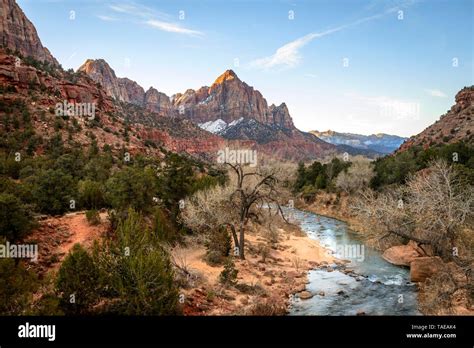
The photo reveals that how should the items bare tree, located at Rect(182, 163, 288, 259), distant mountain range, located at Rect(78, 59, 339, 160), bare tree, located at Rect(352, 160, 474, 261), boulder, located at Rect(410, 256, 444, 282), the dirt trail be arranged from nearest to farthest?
the dirt trail < bare tree, located at Rect(352, 160, 474, 261) < boulder, located at Rect(410, 256, 444, 282) < bare tree, located at Rect(182, 163, 288, 259) < distant mountain range, located at Rect(78, 59, 339, 160)

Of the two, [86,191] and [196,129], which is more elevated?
[196,129]

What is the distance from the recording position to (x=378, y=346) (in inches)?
198

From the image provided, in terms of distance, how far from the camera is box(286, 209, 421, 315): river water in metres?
13.6

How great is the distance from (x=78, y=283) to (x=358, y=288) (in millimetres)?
12191

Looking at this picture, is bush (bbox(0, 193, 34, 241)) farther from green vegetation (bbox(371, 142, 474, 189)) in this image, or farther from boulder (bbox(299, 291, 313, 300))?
green vegetation (bbox(371, 142, 474, 189))

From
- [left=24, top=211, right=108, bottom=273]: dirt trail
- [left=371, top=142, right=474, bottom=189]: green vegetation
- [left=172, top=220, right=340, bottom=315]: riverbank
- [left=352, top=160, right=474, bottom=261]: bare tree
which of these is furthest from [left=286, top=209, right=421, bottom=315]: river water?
[left=371, top=142, right=474, bottom=189]: green vegetation

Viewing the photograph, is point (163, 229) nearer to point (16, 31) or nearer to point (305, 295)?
point (305, 295)

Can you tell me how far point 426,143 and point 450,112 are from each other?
13.7 metres

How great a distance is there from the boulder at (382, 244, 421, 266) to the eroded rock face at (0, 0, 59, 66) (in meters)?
68.8

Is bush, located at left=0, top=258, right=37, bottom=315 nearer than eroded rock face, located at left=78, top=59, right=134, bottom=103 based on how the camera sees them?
Yes

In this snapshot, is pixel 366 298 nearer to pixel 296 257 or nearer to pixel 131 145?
pixel 296 257

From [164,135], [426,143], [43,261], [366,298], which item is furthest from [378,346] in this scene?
[164,135]

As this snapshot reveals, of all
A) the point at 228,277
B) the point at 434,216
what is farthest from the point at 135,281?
the point at 434,216

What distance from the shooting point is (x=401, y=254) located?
2100 centimetres
